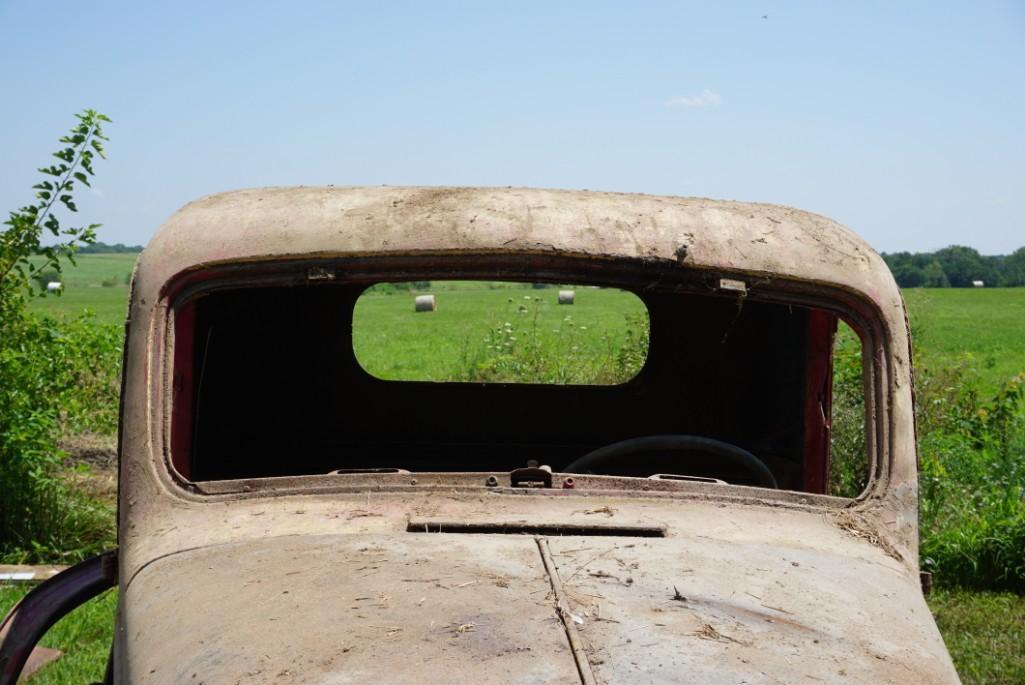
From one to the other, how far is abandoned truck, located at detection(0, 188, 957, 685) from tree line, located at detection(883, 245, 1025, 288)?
1977 inches

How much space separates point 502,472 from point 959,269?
58757 mm

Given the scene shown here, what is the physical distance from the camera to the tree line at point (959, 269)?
53.6 meters

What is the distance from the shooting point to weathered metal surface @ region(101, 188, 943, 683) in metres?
1.85

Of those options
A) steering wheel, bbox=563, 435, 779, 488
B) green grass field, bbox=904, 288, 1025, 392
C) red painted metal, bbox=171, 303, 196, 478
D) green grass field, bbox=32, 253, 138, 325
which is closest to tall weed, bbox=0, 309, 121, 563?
red painted metal, bbox=171, 303, 196, 478

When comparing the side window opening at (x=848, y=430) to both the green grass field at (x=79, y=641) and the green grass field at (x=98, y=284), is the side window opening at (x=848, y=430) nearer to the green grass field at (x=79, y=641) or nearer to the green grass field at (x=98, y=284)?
the green grass field at (x=79, y=641)

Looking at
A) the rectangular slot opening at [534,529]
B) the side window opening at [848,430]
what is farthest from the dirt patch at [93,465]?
the rectangular slot opening at [534,529]

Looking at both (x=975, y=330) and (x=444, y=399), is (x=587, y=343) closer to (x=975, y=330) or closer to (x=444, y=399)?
(x=444, y=399)

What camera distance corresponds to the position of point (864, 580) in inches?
91.0

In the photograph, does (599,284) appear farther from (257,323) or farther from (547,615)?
(257,323)

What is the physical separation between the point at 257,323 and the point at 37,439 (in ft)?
10.4

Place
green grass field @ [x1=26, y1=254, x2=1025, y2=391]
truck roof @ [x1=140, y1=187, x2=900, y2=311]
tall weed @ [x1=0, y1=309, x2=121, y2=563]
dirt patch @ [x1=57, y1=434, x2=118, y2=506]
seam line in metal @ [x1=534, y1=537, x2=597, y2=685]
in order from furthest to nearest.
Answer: green grass field @ [x1=26, y1=254, x2=1025, y2=391] < dirt patch @ [x1=57, y1=434, x2=118, y2=506] < tall weed @ [x1=0, y1=309, x2=121, y2=563] < truck roof @ [x1=140, y1=187, x2=900, y2=311] < seam line in metal @ [x1=534, y1=537, x2=597, y2=685]

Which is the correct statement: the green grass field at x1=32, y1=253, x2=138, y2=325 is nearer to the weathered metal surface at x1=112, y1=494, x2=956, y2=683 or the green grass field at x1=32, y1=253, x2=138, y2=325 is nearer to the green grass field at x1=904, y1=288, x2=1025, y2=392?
the green grass field at x1=904, y1=288, x2=1025, y2=392

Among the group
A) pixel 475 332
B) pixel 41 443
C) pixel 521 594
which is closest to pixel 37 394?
pixel 41 443

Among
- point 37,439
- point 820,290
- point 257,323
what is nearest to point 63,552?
point 37,439
